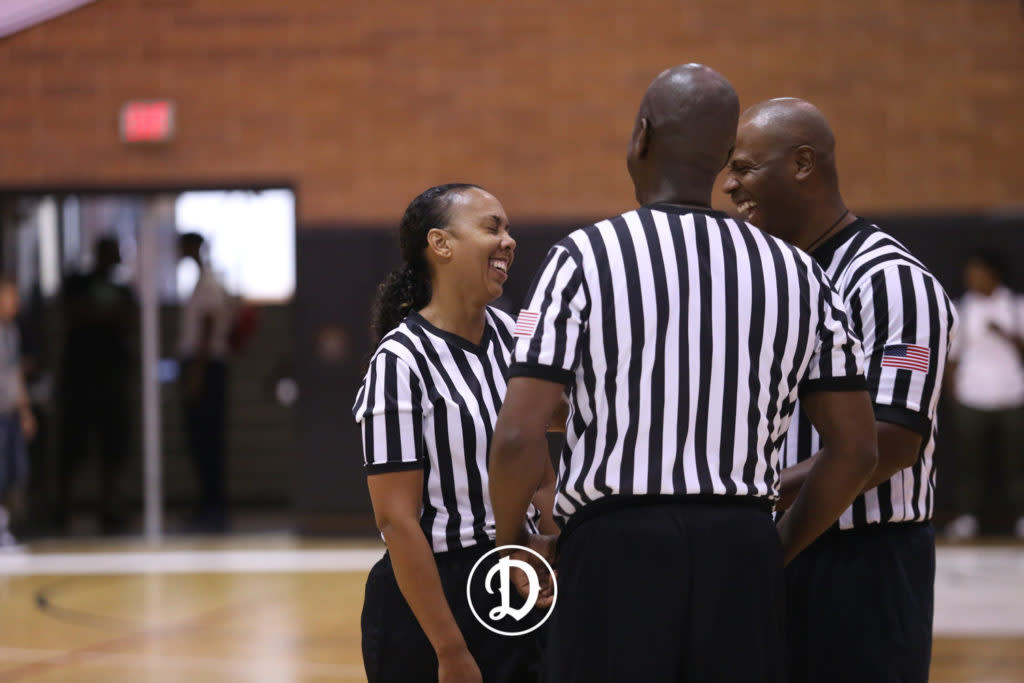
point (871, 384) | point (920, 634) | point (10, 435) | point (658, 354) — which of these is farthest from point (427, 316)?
point (10, 435)

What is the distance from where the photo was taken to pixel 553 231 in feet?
27.8

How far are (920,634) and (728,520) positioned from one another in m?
0.72

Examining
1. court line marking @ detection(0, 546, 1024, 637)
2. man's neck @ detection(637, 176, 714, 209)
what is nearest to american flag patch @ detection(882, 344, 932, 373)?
man's neck @ detection(637, 176, 714, 209)

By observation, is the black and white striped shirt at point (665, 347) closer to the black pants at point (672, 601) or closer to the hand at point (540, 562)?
the black pants at point (672, 601)

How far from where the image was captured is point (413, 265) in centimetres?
243

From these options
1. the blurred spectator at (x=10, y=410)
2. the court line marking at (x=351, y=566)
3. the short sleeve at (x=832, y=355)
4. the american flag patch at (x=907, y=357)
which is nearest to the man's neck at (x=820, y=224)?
the american flag patch at (x=907, y=357)

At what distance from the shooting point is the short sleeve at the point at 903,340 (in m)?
2.15

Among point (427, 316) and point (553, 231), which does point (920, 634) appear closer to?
point (427, 316)

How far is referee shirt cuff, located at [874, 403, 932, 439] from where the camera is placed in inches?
84.5

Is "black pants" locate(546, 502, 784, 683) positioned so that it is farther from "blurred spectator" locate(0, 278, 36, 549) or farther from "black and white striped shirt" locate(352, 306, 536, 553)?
"blurred spectator" locate(0, 278, 36, 549)

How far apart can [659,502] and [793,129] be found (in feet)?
3.06

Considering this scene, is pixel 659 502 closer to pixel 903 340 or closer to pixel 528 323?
pixel 528 323

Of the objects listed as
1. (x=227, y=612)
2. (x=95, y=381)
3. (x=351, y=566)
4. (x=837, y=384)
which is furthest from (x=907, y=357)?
(x=95, y=381)

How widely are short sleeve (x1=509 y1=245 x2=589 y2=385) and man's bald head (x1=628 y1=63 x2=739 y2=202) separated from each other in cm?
23
